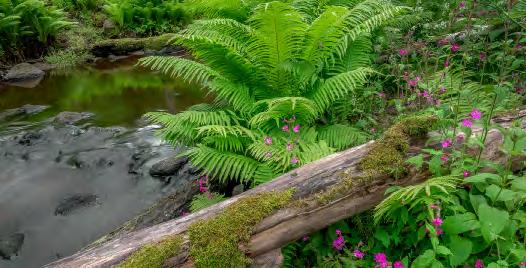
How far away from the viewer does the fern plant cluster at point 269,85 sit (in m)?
2.95

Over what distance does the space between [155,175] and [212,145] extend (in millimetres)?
1825

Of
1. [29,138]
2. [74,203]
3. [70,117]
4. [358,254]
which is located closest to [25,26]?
[70,117]

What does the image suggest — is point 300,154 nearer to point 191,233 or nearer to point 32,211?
point 191,233

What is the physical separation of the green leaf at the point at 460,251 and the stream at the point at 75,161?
320 centimetres

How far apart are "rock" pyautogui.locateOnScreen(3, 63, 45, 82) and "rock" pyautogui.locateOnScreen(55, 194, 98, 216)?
17.7 feet

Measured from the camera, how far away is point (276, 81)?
3.54 meters

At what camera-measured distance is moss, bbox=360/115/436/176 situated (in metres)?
2.02

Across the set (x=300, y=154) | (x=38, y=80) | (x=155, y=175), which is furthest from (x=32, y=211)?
(x=38, y=80)

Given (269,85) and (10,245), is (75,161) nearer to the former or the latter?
(10,245)

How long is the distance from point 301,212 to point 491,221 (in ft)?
2.60

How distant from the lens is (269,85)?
3631 millimetres

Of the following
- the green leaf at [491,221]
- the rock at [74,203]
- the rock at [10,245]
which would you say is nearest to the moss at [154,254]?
Answer: the green leaf at [491,221]

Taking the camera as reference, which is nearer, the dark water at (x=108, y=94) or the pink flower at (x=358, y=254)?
the pink flower at (x=358, y=254)

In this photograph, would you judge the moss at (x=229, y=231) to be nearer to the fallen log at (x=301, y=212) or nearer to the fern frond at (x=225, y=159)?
the fallen log at (x=301, y=212)
